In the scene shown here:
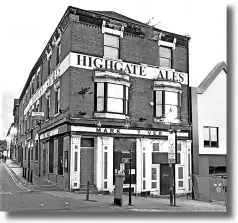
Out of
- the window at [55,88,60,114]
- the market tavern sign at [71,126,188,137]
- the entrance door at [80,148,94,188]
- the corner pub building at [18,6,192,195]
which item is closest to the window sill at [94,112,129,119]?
the corner pub building at [18,6,192,195]

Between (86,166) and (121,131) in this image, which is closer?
(86,166)

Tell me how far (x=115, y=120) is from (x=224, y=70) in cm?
425

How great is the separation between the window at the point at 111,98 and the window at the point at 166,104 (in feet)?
3.73

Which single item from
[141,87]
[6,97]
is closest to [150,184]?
[141,87]

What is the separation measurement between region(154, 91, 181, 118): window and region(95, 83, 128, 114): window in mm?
1138

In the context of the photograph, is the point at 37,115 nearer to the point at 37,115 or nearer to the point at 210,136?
the point at 37,115

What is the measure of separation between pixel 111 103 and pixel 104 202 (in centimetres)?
392

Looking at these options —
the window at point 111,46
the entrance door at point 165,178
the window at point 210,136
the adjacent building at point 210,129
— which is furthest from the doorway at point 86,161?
the window at point 210,136

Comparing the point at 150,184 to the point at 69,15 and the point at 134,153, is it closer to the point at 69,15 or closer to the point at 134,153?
the point at 134,153

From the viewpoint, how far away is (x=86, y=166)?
12.2 m

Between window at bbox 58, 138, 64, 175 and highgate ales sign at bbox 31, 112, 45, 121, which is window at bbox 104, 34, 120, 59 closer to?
highgate ales sign at bbox 31, 112, 45, 121

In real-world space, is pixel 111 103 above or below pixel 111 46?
below

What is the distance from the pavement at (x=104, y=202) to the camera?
908cm

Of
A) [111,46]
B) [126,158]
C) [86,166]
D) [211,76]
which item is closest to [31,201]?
[86,166]
